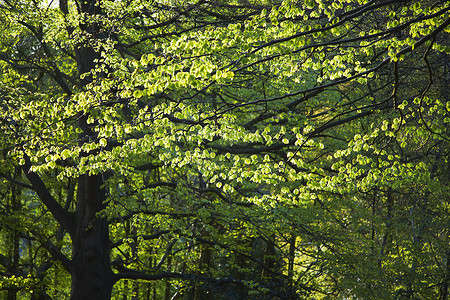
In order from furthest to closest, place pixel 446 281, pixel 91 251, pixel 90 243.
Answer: pixel 446 281 → pixel 90 243 → pixel 91 251

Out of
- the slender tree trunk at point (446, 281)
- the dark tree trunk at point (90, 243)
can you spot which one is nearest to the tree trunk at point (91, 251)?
the dark tree trunk at point (90, 243)

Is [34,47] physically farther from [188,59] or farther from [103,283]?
[188,59]

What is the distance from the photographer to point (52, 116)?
5316mm

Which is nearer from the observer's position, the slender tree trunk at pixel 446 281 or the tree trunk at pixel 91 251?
the tree trunk at pixel 91 251

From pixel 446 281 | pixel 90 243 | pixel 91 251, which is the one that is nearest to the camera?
pixel 91 251

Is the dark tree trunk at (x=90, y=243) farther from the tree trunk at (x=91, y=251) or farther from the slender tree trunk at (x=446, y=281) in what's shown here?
the slender tree trunk at (x=446, y=281)

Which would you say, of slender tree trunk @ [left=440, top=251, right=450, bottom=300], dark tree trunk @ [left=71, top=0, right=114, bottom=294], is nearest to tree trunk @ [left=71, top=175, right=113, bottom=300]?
dark tree trunk @ [left=71, top=0, right=114, bottom=294]

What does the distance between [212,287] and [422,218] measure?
6.20 m

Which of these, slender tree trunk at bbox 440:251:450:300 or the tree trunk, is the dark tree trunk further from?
slender tree trunk at bbox 440:251:450:300

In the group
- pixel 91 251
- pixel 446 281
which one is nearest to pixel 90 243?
pixel 91 251

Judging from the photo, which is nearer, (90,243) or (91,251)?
(91,251)

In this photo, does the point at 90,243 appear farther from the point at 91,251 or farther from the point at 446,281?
the point at 446,281

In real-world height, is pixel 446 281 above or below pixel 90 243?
above

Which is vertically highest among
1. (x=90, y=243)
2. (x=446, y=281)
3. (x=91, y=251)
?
(x=446, y=281)
